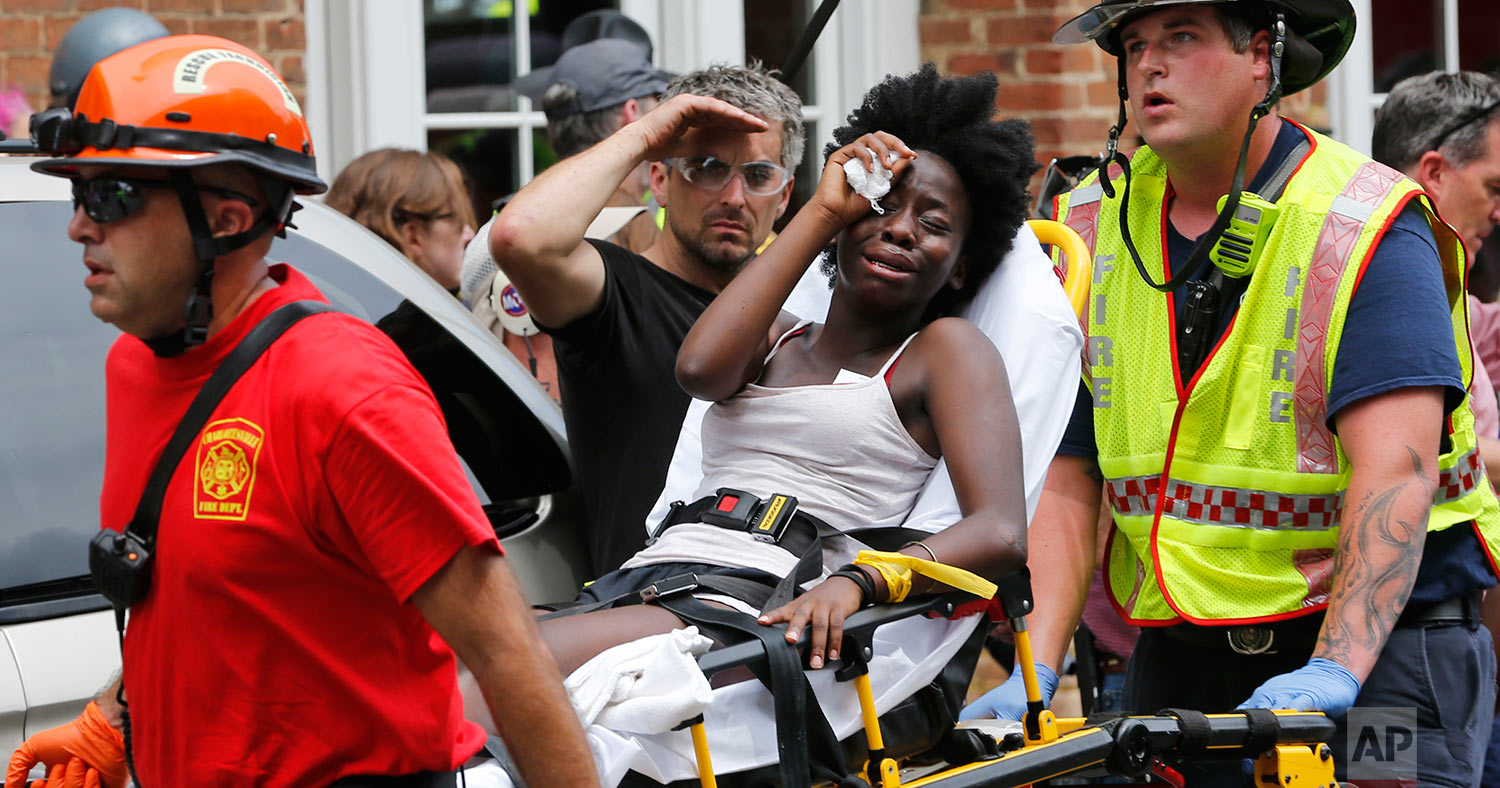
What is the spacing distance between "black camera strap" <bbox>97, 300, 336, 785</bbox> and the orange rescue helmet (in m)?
0.22

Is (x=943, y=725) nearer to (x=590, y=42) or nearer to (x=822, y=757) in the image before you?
(x=822, y=757)

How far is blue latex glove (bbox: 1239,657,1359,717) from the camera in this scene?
103 inches

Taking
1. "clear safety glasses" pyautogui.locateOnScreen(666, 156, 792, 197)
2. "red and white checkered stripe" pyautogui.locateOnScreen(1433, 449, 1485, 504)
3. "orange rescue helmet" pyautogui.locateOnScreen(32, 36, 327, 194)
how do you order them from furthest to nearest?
"clear safety glasses" pyautogui.locateOnScreen(666, 156, 792, 197) → "red and white checkered stripe" pyautogui.locateOnScreen(1433, 449, 1485, 504) → "orange rescue helmet" pyautogui.locateOnScreen(32, 36, 327, 194)

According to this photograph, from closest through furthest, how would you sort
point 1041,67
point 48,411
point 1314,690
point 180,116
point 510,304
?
point 180,116
point 1314,690
point 48,411
point 510,304
point 1041,67

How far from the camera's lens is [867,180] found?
9.84 feet

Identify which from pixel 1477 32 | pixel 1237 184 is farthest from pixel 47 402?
pixel 1477 32

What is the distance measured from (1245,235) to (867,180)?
69 centimetres

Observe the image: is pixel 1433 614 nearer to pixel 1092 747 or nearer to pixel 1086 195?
pixel 1092 747

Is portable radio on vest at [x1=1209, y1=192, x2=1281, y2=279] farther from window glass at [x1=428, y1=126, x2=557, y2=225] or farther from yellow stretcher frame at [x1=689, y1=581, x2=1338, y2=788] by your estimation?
window glass at [x1=428, y1=126, x2=557, y2=225]

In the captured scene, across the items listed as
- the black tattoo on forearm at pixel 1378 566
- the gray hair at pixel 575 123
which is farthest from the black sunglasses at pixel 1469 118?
the gray hair at pixel 575 123

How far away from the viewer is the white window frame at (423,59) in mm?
5781

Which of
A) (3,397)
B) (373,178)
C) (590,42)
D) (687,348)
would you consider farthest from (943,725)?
(590,42)

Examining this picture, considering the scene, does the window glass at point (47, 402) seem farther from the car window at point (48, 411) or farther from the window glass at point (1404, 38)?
the window glass at point (1404, 38)

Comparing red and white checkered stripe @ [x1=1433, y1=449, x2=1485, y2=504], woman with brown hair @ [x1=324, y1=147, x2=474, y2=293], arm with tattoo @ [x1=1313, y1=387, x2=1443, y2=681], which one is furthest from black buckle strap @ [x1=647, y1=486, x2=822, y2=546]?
woman with brown hair @ [x1=324, y1=147, x2=474, y2=293]
